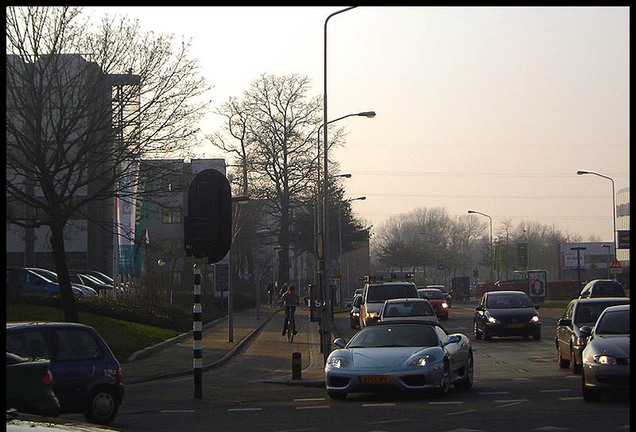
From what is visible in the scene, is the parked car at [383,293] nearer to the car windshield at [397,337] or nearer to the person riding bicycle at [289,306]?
the person riding bicycle at [289,306]

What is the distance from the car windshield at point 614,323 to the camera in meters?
16.2

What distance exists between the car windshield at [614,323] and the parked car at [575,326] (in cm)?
271

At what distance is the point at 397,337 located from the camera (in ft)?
56.5

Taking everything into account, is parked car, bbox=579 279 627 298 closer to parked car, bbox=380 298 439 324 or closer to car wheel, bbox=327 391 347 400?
parked car, bbox=380 298 439 324

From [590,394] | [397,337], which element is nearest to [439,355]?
[397,337]

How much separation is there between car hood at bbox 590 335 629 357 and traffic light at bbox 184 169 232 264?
7.27 meters

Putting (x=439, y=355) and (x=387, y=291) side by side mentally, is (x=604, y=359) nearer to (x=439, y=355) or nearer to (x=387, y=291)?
(x=439, y=355)

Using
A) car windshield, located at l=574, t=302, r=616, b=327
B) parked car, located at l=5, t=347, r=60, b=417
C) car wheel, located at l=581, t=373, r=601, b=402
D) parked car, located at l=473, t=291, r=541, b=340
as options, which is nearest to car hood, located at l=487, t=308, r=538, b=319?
parked car, located at l=473, t=291, r=541, b=340

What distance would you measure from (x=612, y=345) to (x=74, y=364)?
308 inches

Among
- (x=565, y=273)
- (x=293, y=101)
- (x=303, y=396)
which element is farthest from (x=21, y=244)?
(x=565, y=273)

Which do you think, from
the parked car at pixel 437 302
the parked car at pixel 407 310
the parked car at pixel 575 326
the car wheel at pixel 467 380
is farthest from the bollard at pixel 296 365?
the parked car at pixel 437 302

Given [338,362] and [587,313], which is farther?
[587,313]

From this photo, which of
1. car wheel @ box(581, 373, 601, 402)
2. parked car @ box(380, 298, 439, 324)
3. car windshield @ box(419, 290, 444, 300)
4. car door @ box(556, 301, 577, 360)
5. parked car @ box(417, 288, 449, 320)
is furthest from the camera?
car windshield @ box(419, 290, 444, 300)

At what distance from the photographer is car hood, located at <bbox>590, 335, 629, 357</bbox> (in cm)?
1427
